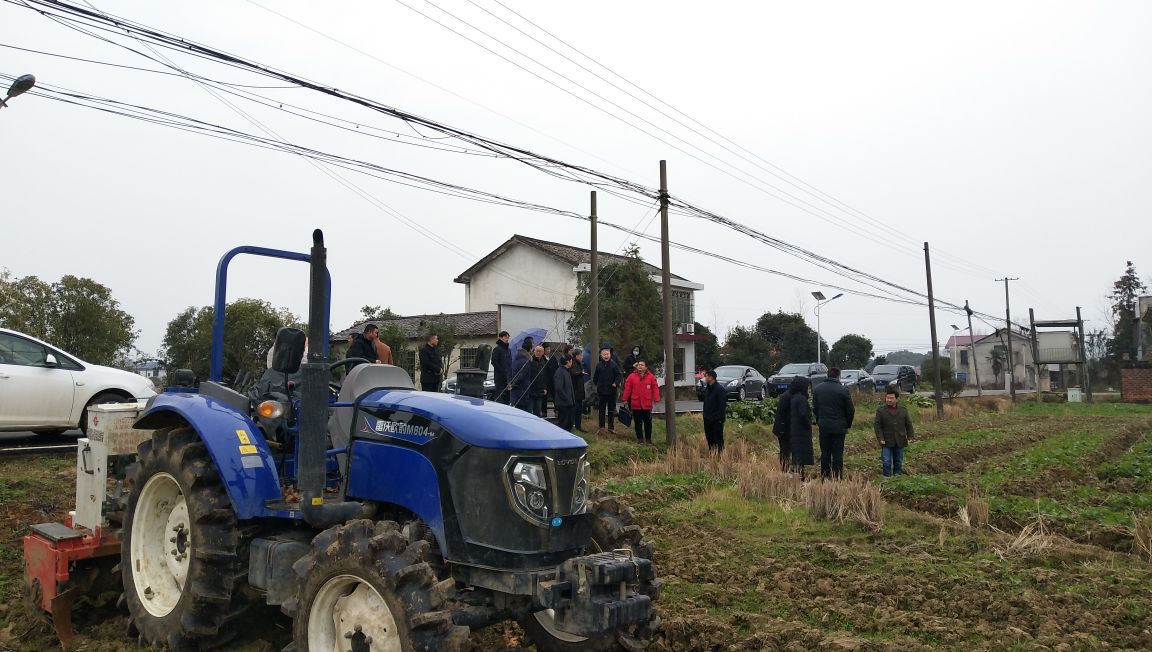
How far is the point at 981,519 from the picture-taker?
842cm

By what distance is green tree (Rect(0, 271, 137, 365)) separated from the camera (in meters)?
23.7

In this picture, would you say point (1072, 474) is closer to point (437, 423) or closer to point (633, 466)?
point (633, 466)

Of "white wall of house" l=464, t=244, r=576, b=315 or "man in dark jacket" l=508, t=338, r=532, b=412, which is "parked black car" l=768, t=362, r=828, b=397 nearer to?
"white wall of house" l=464, t=244, r=576, b=315

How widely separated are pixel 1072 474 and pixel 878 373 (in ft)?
87.6

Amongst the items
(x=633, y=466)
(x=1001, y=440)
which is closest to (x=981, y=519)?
(x=633, y=466)

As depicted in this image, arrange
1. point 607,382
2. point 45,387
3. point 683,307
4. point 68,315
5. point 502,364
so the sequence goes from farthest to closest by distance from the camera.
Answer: point 683,307, point 68,315, point 607,382, point 502,364, point 45,387

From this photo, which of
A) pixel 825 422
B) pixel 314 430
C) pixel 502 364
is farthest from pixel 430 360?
pixel 314 430

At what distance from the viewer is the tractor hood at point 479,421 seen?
3.84 m

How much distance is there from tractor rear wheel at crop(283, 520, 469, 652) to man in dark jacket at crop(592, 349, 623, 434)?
11.6 metres

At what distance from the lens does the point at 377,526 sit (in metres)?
3.69

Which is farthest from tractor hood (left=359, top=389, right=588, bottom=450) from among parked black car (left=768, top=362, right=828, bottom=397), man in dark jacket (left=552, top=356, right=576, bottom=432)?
parked black car (left=768, top=362, right=828, bottom=397)

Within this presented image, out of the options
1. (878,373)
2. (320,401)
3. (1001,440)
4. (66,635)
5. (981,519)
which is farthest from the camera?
(878,373)

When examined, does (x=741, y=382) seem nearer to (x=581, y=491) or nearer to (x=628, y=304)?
(x=628, y=304)

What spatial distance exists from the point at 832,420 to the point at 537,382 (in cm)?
494
